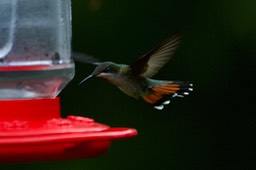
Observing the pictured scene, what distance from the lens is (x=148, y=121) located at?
5859 mm

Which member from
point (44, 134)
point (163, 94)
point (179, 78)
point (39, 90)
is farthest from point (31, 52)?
point (179, 78)

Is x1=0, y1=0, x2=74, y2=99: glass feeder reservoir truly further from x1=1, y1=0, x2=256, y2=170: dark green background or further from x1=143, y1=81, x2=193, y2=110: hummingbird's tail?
x1=1, y1=0, x2=256, y2=170: dark green background

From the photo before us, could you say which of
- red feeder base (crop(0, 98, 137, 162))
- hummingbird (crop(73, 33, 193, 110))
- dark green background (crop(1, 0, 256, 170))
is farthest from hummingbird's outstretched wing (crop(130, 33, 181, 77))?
dark green background (crop(1, 0, 256, 170))

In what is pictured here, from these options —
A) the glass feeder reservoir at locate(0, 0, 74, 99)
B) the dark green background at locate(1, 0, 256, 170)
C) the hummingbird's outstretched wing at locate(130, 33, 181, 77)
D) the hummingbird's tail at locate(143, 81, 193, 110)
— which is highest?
the glass feeder reservoir at locate(0, 0, 74, 99)

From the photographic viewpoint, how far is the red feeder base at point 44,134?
8.42 feet

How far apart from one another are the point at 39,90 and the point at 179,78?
2.54 meters

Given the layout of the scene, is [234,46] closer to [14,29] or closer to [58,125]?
[14,29]

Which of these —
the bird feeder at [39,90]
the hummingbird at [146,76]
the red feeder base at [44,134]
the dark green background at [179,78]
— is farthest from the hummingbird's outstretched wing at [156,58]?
the dark green background at [179,78]

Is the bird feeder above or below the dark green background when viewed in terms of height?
above

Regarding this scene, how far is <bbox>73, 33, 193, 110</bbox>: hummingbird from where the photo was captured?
3.88 meters

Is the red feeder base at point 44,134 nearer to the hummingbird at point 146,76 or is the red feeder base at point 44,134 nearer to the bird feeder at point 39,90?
the bird feeder at point 39,90

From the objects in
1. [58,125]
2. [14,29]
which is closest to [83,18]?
[14,29]

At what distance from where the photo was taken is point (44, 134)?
2.62 meters

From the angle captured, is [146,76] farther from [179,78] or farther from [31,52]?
[179,78]
